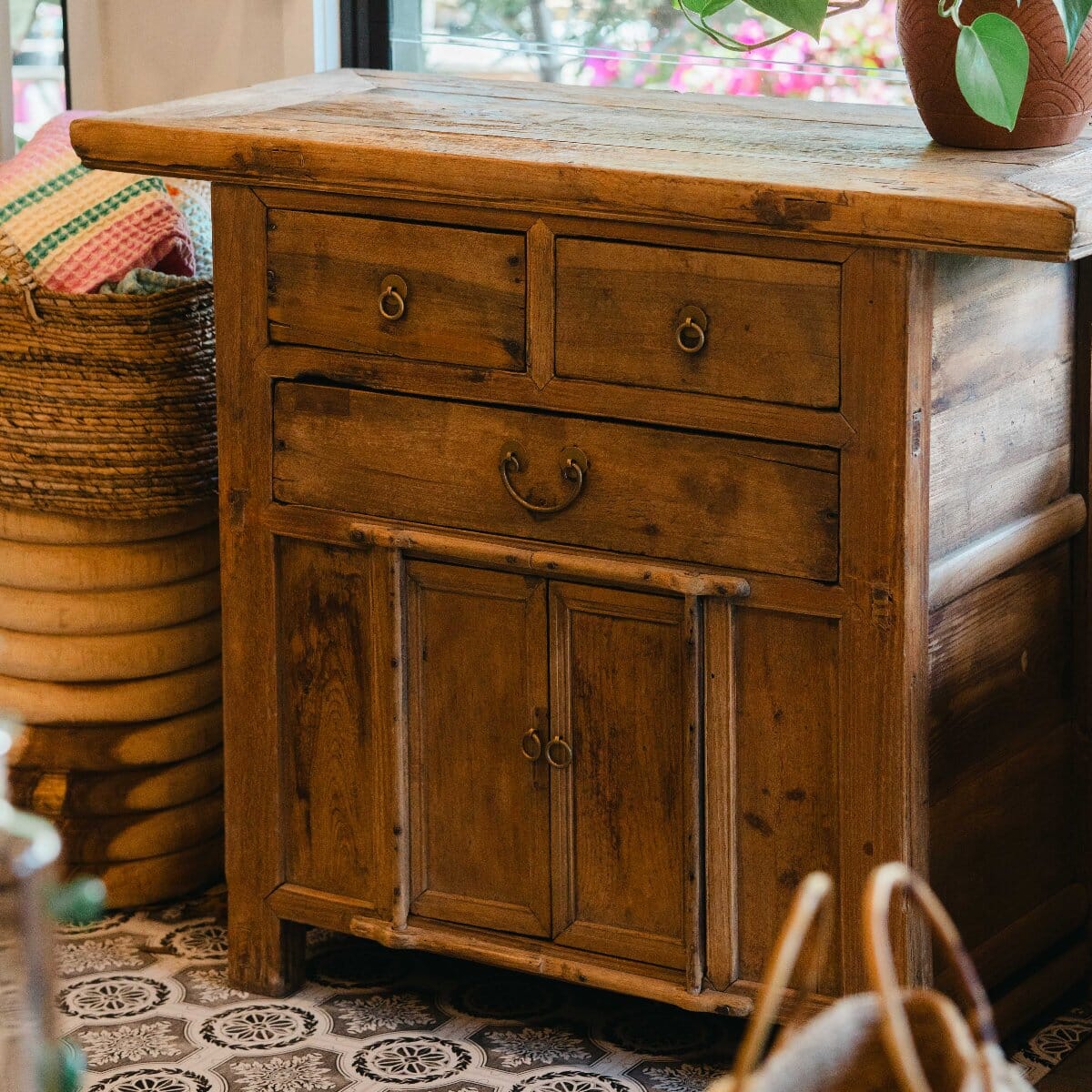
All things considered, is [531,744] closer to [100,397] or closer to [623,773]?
[623,773]

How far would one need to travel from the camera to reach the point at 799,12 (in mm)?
1677

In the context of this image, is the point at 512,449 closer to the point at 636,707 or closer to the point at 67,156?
the point at 636,707

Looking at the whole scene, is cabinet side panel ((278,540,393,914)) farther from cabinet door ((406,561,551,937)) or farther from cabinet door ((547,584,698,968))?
cabinet door ((547,584,698,968))

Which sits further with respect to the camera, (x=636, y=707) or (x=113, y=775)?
(x=113, y=775)

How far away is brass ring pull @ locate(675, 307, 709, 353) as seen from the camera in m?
1.72

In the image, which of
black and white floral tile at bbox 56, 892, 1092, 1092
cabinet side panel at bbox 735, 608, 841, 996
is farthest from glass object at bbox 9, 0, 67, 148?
cabinet side panel at bbox 735, 608, 841, 996

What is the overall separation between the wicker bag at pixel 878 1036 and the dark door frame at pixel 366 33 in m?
1.84

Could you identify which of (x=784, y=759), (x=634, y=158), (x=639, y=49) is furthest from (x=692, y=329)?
(x=639, y=49)

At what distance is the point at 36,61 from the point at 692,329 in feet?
5.35

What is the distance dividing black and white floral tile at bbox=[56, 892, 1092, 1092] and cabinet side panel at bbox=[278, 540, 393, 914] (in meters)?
0.15

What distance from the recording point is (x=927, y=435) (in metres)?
1.69

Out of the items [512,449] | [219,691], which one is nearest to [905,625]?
[512,449]

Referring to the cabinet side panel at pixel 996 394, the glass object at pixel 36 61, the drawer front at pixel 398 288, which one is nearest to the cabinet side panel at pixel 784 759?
the cabinet side panel at pixel 996 394

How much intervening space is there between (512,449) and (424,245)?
0.21 meters
